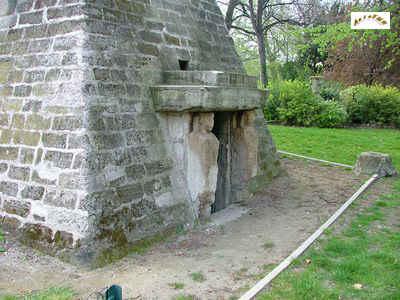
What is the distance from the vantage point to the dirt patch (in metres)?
3.96

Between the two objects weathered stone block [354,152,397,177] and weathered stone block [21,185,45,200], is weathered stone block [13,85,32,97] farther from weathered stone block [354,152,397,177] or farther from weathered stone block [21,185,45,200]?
weathered stone block [354,152,397,177]

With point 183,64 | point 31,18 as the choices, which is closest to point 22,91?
point 31,18

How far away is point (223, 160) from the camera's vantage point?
24.2 ft

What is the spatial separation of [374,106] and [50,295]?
1735cm

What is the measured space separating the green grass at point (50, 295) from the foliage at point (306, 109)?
14.6m

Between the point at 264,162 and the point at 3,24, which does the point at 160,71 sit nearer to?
the point at 3,24

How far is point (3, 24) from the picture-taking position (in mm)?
5641

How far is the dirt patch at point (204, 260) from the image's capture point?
13.0 feet

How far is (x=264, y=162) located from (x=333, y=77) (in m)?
19.5

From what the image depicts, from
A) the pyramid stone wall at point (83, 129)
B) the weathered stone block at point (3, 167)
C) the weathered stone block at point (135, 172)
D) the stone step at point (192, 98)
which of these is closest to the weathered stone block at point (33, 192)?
the pyramid stone wall at point (83, 129)

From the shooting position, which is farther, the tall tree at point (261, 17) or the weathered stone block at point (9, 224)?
the tall tree at point (261, 17)

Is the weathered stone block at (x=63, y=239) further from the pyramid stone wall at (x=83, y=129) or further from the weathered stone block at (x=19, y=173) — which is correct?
the weathered stone block at (x=19, y=173)

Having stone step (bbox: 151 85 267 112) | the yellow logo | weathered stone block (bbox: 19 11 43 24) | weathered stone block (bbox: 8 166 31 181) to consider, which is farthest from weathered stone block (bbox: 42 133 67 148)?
the yellow logo

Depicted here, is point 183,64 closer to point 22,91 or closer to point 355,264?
point 22,91
